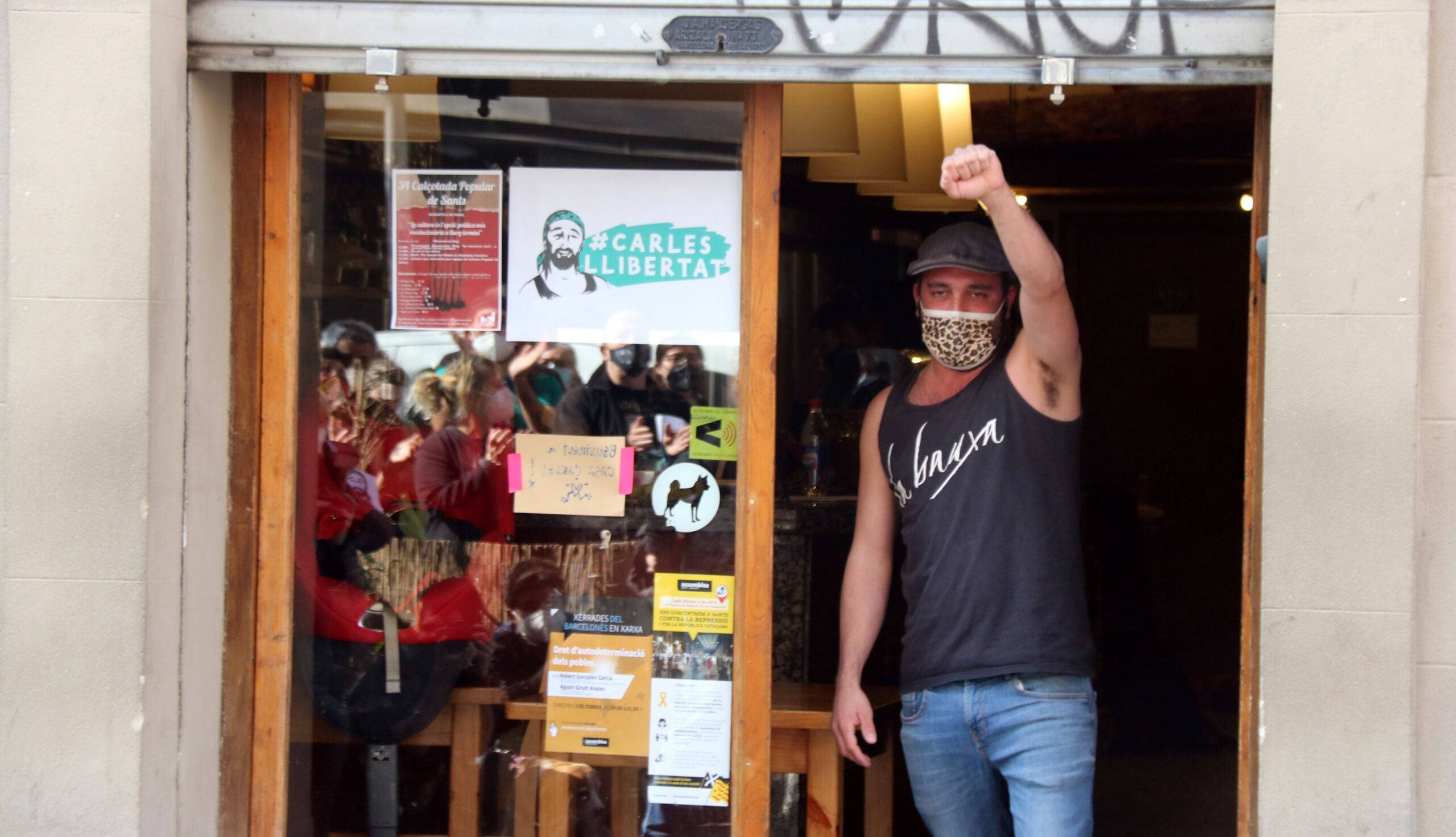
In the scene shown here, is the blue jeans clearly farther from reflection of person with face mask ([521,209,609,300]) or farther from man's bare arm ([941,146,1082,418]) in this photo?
reflection of person with face mask ([521,209,609,300])

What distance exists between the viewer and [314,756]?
138 inches

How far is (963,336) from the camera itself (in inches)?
132

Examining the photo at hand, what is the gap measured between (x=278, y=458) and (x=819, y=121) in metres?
2.67

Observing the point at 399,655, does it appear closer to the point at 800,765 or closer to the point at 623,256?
the point at 800,765

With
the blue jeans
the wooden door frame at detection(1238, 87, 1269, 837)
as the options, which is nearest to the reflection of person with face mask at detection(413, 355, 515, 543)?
the blue jeans

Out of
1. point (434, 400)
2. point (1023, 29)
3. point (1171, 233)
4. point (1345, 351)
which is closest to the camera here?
point (1345, 351)

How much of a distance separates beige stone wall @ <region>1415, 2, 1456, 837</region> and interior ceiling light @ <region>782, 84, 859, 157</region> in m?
2.57

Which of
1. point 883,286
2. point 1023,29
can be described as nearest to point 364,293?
point 1023,29

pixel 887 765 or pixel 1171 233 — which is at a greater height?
pixel 1171 233

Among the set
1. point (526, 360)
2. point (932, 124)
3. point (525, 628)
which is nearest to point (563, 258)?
point (526, 360)

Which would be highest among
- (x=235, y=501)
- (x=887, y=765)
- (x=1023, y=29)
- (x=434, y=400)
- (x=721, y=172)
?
(x=1023, y=29)

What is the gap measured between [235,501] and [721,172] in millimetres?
1477

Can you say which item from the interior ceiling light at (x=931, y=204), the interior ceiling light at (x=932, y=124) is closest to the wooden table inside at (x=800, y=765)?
the interior ceiling light at (x=932, y=124)

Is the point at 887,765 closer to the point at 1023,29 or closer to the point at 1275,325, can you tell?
the point at 1275,325
